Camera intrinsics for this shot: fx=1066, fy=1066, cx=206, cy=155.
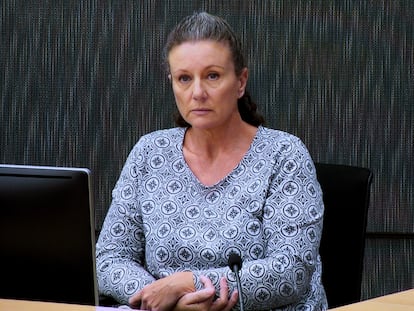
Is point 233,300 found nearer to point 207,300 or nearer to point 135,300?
point 207,300

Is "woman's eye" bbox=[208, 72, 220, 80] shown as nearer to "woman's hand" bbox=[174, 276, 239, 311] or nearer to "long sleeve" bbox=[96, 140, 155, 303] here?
"long sleeve" bbox=[96, 140, 155, 303]

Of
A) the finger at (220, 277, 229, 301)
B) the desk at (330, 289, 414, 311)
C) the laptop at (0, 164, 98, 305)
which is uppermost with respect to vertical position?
the laptop at (0, 164, 98, 305)

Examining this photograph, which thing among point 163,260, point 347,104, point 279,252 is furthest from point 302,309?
point 347,104

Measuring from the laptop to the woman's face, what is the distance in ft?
2.55

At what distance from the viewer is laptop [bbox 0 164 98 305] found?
1.85m

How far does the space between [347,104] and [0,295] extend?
186cm

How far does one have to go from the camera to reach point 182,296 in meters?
2.40

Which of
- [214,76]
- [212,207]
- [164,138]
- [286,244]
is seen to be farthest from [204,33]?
[286,244]

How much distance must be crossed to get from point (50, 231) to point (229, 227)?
29.5 inches

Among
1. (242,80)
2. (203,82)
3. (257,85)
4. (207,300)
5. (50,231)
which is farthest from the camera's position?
(257,85)

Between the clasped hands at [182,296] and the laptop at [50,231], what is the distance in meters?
0.53

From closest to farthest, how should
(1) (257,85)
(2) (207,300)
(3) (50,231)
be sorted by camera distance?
(3) (50,231)
(2) (207,300)
(1) (257,85)

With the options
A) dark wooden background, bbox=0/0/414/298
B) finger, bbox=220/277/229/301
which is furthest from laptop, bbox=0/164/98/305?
dark wooden background, bbox=0/0/414/298

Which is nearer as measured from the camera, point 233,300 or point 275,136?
point 233,300
